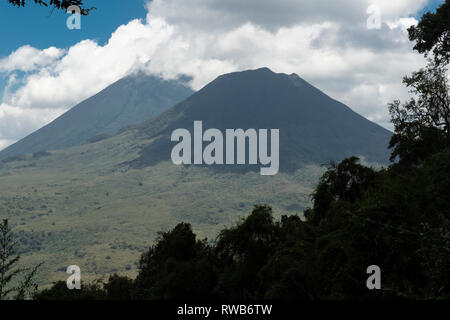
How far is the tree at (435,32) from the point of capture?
3195cm

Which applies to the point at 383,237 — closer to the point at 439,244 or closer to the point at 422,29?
the point at 439,244

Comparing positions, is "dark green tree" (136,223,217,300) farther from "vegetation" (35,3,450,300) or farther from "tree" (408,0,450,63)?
"tree" (408,0,450,63)

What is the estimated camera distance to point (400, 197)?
50.0ft

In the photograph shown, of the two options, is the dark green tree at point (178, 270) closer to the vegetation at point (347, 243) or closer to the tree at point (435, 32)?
the vegetation at point (347, 243)

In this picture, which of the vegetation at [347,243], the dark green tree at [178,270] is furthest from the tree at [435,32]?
the dark green tree at [178,270]

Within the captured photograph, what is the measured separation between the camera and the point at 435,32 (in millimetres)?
32375

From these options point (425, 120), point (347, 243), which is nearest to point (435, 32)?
point (425, 120)


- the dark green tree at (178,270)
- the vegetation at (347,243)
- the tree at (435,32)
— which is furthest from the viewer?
the tree at (435,32)

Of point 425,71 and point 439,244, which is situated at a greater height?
point 425,71

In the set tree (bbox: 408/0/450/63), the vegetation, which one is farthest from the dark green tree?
tree (bbox: 408/0/450/63)

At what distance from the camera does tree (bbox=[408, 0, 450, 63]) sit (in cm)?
3195

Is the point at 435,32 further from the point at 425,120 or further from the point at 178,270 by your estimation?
the point at 178,270
